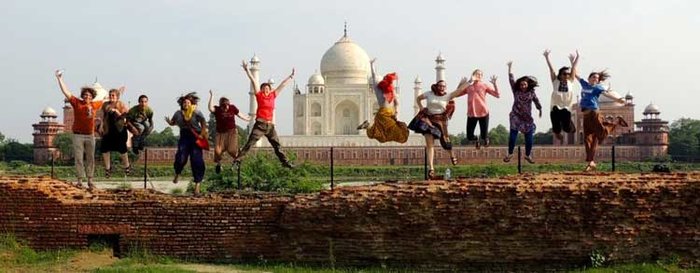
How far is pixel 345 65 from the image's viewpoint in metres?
53.2

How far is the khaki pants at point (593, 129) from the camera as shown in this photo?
9.89m

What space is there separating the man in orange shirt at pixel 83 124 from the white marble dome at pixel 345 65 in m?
43.9

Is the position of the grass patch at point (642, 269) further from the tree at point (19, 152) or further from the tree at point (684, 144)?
the tree at point (19, 152)

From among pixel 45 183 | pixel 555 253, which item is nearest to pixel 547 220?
pixel 555 253

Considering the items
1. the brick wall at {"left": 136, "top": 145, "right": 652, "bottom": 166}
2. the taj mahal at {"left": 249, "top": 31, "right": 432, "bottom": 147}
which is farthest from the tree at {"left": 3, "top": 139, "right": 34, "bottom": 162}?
the taj mahal at {"left": 249, "top": 31, "right": 432, "bottom": 147}

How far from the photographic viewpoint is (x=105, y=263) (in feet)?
27.3

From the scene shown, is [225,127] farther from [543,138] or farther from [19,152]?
[543,138]

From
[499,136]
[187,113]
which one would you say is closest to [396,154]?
[499,136]

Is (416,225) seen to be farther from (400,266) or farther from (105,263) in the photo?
(105,263)

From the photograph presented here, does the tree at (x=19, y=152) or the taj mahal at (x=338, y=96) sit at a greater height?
the taj mahal at (x=338, y=96)

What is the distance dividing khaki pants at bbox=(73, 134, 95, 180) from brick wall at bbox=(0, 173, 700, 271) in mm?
863

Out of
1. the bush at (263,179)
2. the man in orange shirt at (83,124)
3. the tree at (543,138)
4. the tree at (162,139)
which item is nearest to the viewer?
the man in orange shirt at (83,124)

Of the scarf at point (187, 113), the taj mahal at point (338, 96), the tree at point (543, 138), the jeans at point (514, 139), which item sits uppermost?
the taj mahal at point (338, 96)

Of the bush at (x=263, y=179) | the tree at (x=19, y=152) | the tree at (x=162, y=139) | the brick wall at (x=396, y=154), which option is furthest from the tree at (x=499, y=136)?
the bush at (x=263, y=179)
